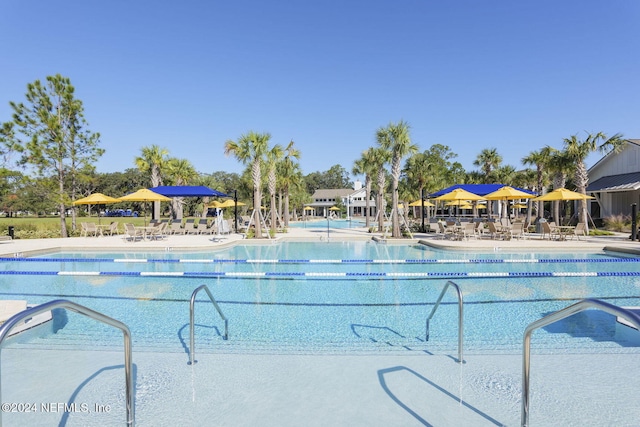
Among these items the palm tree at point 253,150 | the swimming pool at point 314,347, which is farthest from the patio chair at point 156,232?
the swimming pool at point 314,347

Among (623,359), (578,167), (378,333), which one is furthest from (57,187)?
(578,167)

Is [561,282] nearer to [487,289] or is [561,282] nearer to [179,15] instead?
[487,289]

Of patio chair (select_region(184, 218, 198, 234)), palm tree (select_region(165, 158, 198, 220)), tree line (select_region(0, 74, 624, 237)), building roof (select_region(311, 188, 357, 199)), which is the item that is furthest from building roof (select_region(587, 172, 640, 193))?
building roof (select_region(311, 188, 357, 199))

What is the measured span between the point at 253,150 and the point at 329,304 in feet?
41.8

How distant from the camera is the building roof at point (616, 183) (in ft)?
73.0

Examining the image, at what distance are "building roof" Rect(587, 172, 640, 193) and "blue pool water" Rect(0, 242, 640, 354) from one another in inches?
568

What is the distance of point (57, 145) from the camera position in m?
20.7

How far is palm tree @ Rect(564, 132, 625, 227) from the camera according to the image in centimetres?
1956

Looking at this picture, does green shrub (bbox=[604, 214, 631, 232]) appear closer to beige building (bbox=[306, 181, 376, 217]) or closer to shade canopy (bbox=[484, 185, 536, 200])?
shade canopy (bbox=[484, 185, 536, 200])

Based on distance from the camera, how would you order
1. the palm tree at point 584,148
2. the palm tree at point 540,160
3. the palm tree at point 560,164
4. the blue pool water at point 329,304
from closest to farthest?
the blue pool water at point 329,304
the palm tree at point 584,148
the palm tree at point 560,164
the palm tree at point 540,160

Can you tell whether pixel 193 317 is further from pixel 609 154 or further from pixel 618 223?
pixel 609 154

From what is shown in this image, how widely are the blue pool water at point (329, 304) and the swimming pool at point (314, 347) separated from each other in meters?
0.04

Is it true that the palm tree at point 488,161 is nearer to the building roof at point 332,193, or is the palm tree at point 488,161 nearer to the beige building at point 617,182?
the beige building at point 617,182

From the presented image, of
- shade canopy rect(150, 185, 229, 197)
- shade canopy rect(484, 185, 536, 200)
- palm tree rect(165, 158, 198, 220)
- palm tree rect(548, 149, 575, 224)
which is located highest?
palm tree rect(165, 158, 198, 220)
